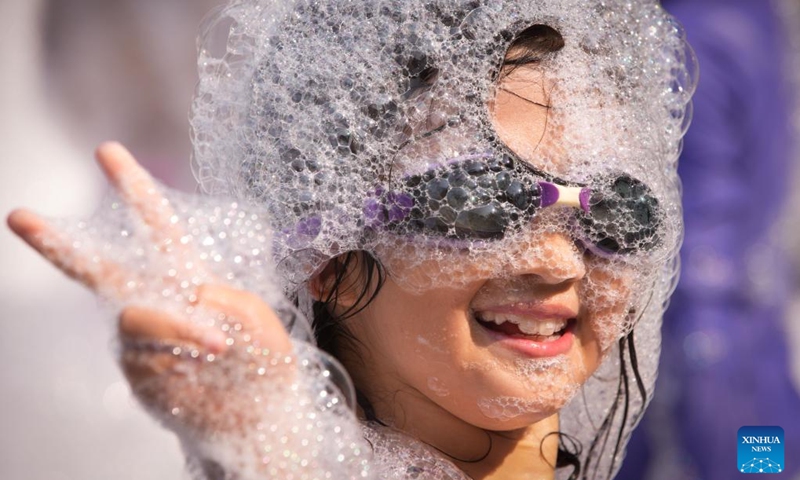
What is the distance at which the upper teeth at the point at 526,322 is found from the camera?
33.9 inches

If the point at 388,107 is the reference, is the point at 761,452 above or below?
below

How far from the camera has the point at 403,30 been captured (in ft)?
2.87

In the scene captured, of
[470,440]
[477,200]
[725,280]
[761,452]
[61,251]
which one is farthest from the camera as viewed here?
[725,280]

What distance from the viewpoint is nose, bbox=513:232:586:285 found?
0.84 metres

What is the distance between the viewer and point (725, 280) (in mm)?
1561

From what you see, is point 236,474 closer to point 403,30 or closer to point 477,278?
point 477,278

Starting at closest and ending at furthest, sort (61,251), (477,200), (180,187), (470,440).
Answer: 1. (61,251)
2. (477,200)
3. (470,440)
4. (180,187)

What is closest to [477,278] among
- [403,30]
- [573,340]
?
[573,340]

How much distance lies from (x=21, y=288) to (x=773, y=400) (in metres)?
1.46

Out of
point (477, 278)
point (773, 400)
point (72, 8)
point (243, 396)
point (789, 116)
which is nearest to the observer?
point (243, 396)

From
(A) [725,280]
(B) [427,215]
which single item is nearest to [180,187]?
(A) [725,280]

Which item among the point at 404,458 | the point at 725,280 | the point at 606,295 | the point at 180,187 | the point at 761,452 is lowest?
the point at 761,452

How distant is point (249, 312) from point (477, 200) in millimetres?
246

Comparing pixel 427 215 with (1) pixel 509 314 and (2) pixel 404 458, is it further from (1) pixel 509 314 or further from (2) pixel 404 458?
(2) pixel 404 458
